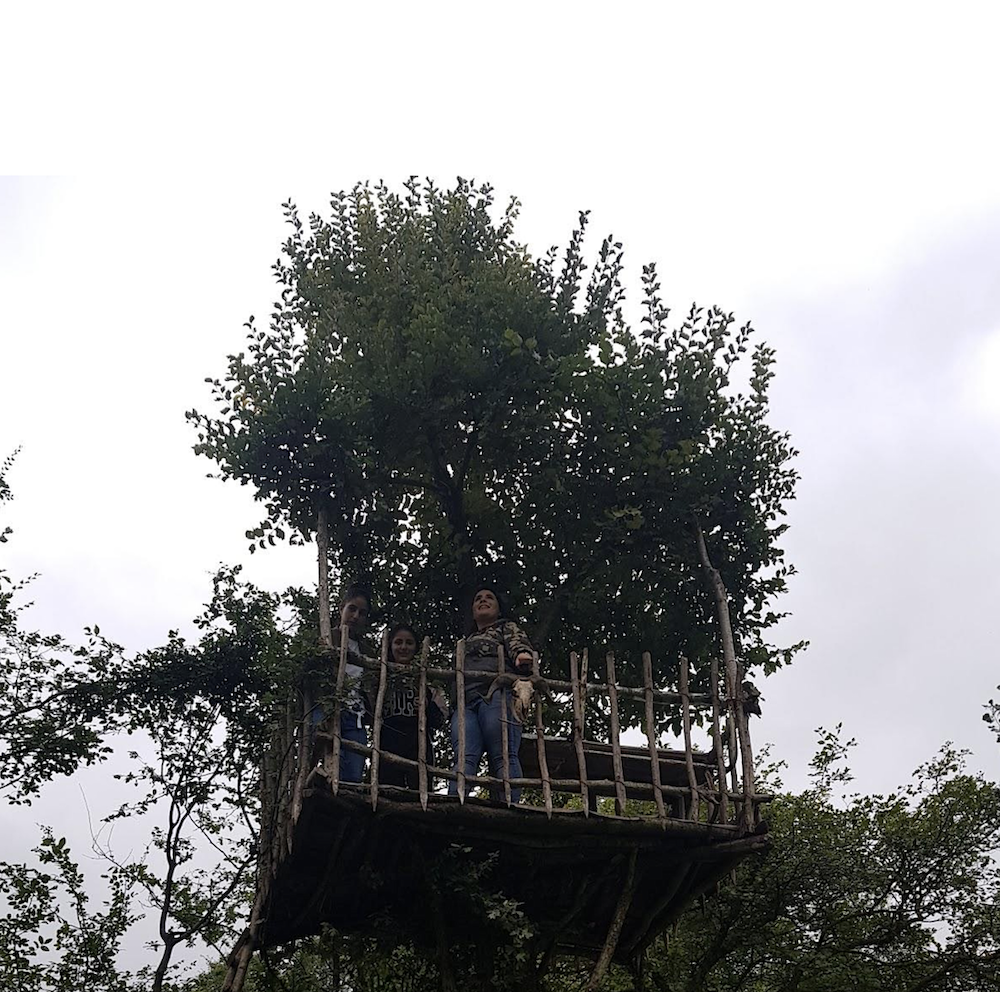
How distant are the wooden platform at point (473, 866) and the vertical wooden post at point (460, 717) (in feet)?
0.45

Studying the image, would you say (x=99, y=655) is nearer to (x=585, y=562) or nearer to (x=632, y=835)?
(x=585, y=562)

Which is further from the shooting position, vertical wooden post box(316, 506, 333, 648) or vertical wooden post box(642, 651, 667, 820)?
vertical wooden post box(316, 506, 333, 648)

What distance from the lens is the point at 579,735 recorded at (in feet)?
26.8

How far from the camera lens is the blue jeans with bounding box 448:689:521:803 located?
8133 mm

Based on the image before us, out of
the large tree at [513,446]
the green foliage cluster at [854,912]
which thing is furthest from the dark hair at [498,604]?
the green foliage cluster at [854,912]

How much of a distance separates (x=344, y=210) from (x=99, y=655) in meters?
5.53

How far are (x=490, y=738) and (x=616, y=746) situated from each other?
94 centimetres

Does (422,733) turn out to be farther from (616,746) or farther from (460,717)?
(616,746)

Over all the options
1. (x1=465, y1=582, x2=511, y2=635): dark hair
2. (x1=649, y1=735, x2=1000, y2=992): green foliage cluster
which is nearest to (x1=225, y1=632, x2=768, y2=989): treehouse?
(x1=465, y1=582, x2=511, y2=635): dark hair

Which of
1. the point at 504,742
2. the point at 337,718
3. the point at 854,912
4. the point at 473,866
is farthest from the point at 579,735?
the point at 854,912

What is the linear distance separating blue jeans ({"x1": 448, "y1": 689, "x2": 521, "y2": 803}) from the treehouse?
10 centimetres

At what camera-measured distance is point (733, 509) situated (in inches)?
421

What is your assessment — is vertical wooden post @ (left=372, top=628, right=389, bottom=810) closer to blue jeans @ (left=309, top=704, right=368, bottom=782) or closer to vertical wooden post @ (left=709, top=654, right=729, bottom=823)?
blue jeans @ (left=309, top=704, right=368, bottom=782)

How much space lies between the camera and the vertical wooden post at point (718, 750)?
860 cm
